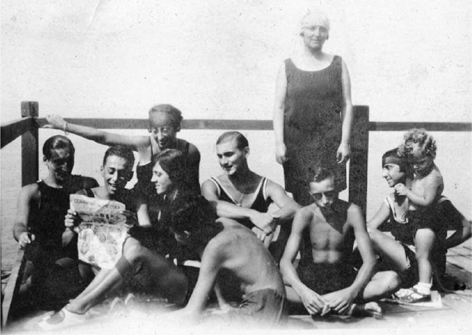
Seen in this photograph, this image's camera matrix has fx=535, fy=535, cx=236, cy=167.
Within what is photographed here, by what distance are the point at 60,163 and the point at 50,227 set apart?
421mm

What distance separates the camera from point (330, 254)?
3305 mm

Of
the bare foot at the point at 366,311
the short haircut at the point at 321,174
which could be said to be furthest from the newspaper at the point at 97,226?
the bare foot at the point at 366,311

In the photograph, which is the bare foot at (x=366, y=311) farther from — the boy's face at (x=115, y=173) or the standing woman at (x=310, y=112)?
the boy's face at (x=115, y=173)

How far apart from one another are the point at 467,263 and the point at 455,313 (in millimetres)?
1185

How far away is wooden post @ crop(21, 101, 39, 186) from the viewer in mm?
3645

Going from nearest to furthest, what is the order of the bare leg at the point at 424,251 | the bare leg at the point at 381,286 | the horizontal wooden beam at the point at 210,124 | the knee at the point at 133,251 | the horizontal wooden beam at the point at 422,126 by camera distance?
1. the knee at the point at 133,251
2. the bare leg at the point at 381,286
3. the bare leg at the point at 424,251
4. the horizontal wooden beam at the point at 210,124
5. the horizontal wooden beam at the point at 422,126

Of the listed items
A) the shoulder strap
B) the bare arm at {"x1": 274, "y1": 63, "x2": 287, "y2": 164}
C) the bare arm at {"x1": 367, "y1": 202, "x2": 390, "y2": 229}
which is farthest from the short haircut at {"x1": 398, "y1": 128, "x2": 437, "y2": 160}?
the shoulder strap

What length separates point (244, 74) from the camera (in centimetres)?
434

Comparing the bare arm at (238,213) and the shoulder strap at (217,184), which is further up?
the shoulder strap at (217,184)

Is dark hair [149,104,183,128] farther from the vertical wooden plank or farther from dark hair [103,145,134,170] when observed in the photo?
the vertical wooden plank

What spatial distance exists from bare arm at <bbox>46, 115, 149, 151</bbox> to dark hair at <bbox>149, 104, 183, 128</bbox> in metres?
0.21

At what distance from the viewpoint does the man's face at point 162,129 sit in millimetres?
3592

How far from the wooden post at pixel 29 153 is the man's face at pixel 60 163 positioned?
0.67ft

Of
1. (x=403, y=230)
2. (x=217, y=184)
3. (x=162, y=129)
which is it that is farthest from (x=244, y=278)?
(x=403, y=230)
